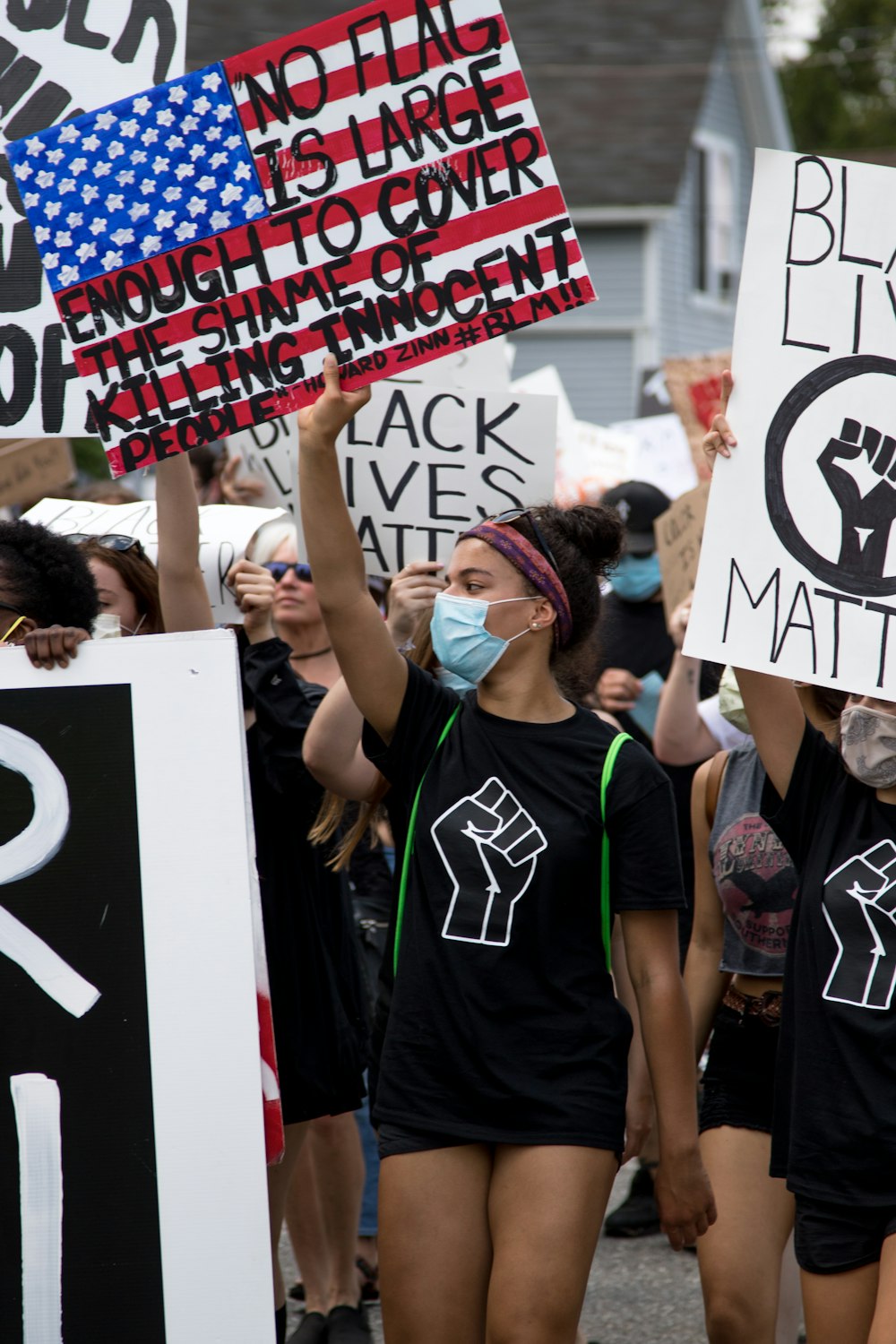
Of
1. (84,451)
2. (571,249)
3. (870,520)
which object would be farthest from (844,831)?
(84,451)

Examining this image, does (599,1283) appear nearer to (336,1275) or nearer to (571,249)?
(336,1275)

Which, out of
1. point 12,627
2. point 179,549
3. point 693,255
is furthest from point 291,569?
point 693,255

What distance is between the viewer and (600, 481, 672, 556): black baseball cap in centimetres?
682

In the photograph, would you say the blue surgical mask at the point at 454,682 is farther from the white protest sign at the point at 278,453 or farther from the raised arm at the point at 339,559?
the white protest sign at the point at 278,453

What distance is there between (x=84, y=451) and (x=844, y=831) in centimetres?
1398

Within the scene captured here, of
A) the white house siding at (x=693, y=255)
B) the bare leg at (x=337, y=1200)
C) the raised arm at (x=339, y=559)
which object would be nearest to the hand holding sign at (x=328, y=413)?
the raised arm at (x=339, y=559)

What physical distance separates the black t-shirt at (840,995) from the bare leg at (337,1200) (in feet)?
6.25

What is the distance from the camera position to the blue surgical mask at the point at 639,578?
267 inches

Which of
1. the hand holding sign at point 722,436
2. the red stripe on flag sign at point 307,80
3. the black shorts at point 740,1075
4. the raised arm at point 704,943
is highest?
the red stripe on flag sign at point 307,80

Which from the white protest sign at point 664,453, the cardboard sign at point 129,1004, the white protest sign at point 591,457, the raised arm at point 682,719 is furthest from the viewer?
the white protest sign at point 664,453

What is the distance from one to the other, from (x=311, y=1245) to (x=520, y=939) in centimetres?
211

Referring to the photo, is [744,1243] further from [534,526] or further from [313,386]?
[313,386]

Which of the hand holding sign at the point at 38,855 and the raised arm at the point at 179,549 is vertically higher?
the raised arm at the point at 179,549

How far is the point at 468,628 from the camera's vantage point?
3.43 m
